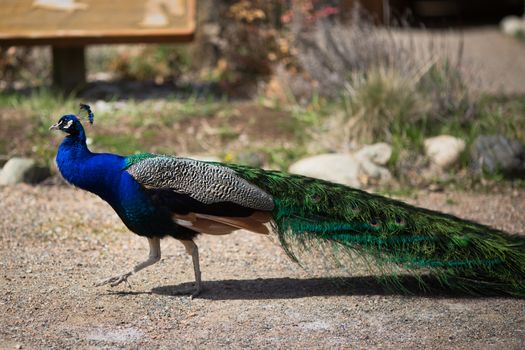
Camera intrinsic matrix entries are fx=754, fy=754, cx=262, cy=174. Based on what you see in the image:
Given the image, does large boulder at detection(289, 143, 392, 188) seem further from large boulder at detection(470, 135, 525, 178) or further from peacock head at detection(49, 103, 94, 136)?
peacock head at detection(49, 103, 94, 136)

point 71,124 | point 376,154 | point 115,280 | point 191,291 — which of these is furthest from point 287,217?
point 376,154

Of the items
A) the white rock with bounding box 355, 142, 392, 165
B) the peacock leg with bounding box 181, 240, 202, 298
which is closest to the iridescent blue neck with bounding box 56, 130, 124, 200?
the peacock leg with bounding box 181, 240, 202, 298

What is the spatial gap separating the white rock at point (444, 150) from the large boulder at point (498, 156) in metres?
0.15

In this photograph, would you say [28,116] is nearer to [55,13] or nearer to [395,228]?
[55,13]

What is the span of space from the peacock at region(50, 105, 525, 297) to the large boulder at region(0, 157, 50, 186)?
2.47 meters

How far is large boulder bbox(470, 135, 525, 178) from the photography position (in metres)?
7.06

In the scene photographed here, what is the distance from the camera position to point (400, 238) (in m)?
4.49

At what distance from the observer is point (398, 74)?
7.81 meters

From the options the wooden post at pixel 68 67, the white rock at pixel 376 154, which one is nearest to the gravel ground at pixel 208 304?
the white rock at pixel 376 154

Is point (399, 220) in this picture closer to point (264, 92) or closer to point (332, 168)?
point (332, 168)

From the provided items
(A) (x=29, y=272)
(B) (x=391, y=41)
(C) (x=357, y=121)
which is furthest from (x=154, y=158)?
(B) (x=391, y=41)

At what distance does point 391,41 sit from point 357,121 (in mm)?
1323

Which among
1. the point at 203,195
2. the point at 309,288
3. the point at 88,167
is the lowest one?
the point at 309,288

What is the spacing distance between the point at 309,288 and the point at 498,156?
309cm
